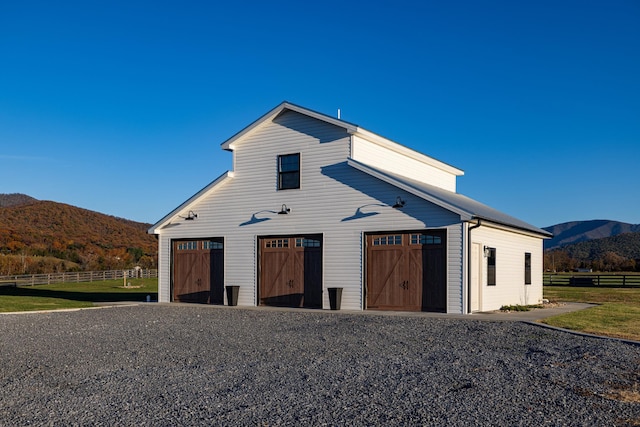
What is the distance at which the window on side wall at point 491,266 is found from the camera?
20234 millimetres

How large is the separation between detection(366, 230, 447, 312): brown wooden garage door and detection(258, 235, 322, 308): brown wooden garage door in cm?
201

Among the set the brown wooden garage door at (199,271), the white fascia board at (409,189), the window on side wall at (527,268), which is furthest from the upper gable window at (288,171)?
the window on side wall at (527,268)

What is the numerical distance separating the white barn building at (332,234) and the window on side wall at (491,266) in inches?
2.6

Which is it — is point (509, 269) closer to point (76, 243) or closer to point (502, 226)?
point (502, 226)

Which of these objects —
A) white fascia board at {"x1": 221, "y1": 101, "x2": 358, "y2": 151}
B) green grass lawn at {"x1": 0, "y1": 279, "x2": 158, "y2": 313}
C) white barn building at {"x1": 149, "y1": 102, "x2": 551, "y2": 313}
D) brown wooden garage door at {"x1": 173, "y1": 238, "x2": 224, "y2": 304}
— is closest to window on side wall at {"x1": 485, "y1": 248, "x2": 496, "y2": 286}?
white barn building at {"x1": 149, "y1": 102, "x2": 551, "y2": 313}

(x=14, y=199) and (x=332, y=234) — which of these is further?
(x=14, y=199)

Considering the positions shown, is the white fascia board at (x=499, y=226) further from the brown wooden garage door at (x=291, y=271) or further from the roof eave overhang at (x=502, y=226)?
the brown wooden garage door at (x=291, y=271)

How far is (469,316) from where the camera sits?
58.3 ft

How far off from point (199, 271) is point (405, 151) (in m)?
9.02

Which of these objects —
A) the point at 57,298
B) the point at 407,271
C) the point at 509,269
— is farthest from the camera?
the point at 57,298

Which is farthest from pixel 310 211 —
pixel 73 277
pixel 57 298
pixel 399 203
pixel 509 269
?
pixel 73 277

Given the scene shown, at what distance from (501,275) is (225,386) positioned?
49.3 feet

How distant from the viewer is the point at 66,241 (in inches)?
3253

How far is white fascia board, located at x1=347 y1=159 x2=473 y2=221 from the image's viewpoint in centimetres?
1823
